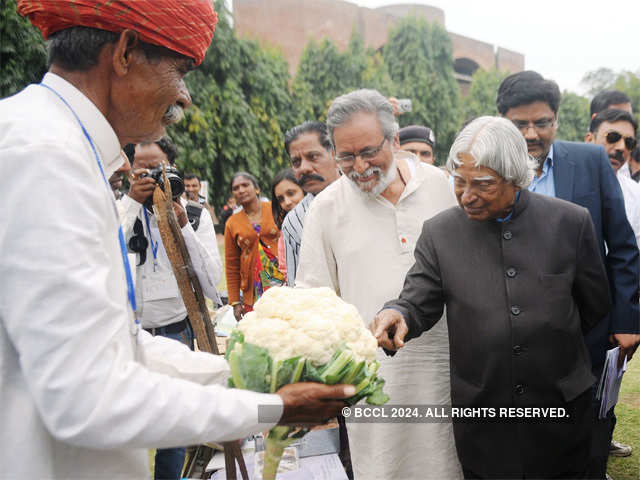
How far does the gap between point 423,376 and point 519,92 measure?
5.86 ft

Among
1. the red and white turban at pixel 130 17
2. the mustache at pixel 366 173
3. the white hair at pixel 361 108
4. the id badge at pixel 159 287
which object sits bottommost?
the id badge at pixel 159 287

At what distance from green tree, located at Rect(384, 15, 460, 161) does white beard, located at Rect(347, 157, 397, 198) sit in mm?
20689

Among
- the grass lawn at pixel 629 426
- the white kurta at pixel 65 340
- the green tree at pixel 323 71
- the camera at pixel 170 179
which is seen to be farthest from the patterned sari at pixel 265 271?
the green tree at pixel 323 71

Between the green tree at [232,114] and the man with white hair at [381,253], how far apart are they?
1061cm

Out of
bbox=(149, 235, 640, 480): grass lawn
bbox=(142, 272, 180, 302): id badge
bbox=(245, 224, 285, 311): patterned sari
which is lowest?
bbox=(149, 235, 640, 480): grass lawn

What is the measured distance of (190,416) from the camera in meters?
1.04

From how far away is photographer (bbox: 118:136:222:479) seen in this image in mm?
3080

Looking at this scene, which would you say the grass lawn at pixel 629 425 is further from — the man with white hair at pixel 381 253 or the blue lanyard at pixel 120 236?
the blue lanyard at pixel 120 236

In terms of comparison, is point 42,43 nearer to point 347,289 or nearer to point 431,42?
point 347,289

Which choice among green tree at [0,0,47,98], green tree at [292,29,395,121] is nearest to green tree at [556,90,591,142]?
green tree at [292,29,395,121]

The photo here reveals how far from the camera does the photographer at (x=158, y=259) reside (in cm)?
308

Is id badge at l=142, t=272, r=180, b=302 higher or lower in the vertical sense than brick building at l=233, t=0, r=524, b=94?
lower

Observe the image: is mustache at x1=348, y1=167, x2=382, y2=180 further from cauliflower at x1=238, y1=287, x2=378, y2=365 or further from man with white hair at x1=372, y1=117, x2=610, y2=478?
cauliflower at x1=238, y1=287, x2=378, y2=365

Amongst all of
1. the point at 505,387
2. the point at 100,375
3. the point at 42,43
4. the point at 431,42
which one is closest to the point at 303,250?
the point at 505,387
